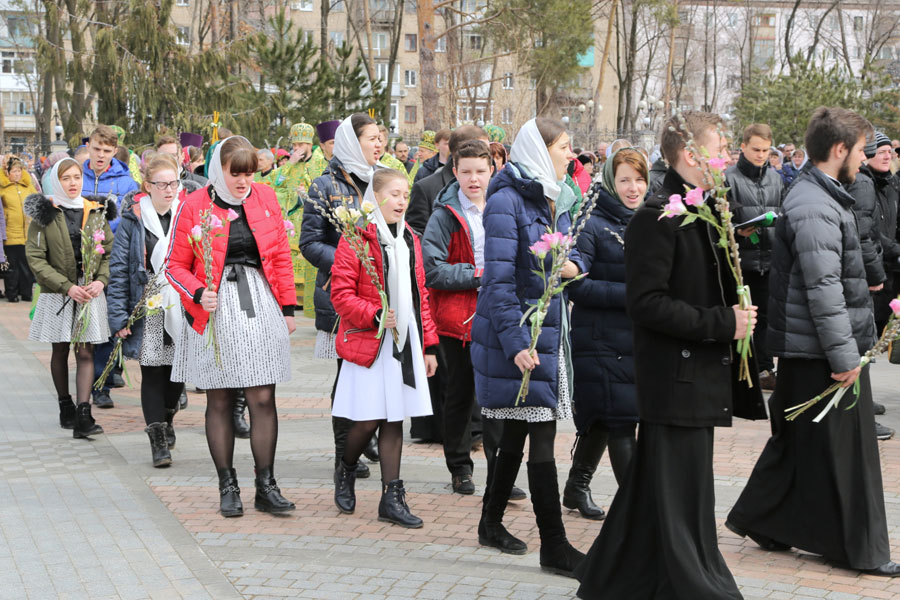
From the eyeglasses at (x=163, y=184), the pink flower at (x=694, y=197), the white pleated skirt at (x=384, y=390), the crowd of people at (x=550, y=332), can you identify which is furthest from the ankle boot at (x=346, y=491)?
the pink flower at (x=694, y=197)

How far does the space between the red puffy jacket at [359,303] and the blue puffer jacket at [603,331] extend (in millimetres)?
927

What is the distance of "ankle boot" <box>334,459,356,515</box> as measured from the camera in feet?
22.1

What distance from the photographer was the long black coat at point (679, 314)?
4578 millimetres

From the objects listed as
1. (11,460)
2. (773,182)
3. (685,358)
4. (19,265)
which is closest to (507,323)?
(685,358)

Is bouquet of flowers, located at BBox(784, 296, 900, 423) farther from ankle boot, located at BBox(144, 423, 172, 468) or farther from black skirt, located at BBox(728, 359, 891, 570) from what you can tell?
ankle boot, located at BBox(144, 423, 172, 468)

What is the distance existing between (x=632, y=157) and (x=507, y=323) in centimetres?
136

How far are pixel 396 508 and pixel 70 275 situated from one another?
3.89 metres

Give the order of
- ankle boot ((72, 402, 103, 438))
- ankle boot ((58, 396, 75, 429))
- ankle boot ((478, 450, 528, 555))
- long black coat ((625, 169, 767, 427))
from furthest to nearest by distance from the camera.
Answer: ankle boot ((58, 396, 75, 429)) < ankle boot ((72, 402, 103, 438)) < ankle boot ((478, 450, 528, 555)) < long black coat ((625, 169, 767, 427))

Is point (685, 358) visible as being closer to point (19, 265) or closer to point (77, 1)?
point (19, 265)

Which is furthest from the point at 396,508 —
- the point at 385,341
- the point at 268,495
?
the point at 385,341

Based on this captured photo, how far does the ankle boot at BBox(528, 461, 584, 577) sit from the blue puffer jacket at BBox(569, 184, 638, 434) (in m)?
0.68

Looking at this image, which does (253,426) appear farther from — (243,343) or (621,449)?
(621,449)

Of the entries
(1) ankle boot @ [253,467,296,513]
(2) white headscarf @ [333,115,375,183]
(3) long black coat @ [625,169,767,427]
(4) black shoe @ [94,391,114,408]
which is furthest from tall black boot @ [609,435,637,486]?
(4) black shoe @ [94,391,114,408]

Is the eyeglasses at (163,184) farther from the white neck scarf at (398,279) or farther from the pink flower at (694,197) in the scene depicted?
the pink flower at (694,197)
